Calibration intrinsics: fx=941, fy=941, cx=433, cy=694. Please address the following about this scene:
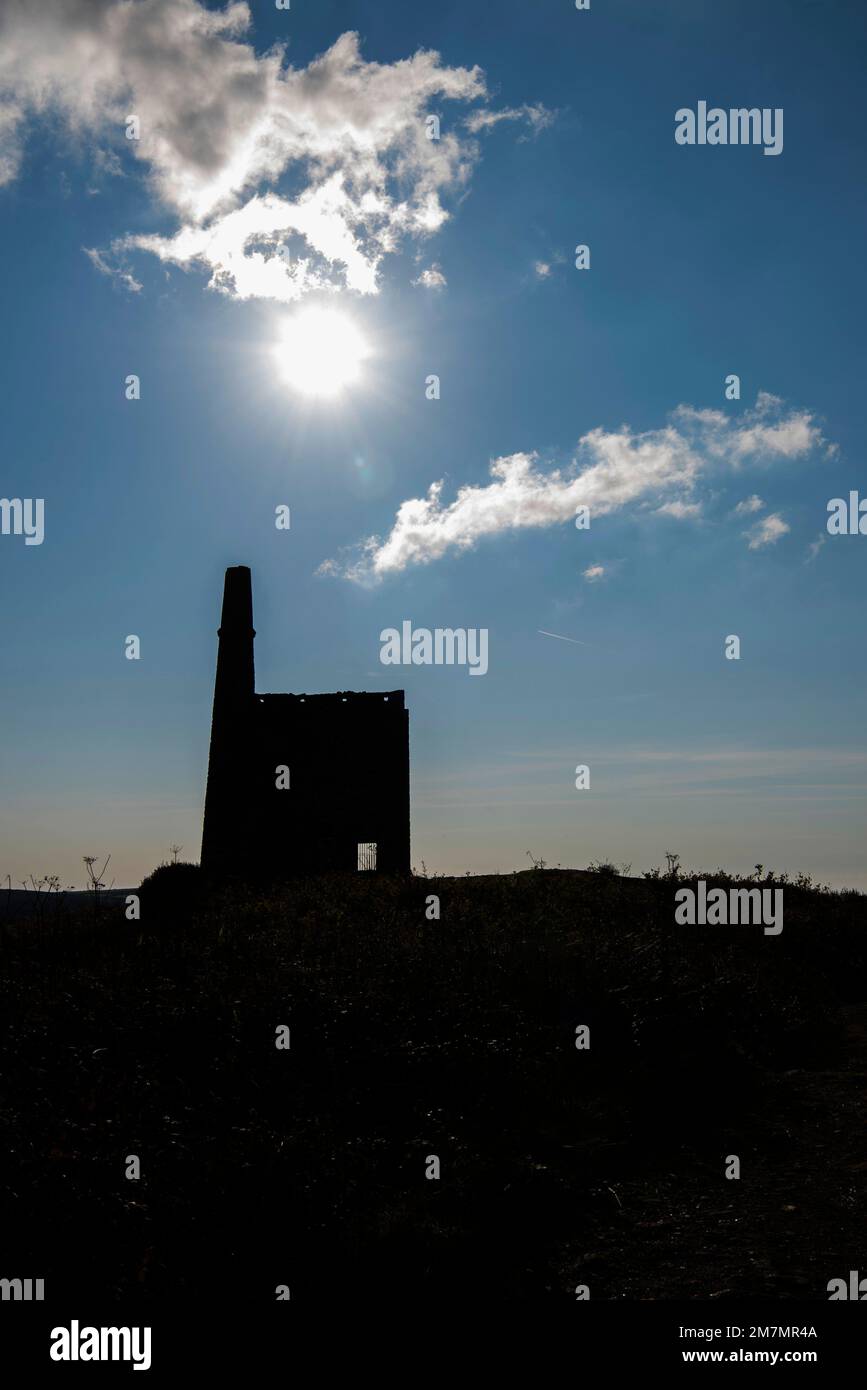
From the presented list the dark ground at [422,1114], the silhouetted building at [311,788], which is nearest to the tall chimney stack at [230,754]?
the silhouetted building at [311,788]

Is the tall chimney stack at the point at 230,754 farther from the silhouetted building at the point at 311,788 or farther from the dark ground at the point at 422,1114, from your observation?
the dark ground at the point at 422,1114

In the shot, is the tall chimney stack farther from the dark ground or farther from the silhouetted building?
the dark ground

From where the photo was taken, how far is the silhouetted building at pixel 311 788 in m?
25.0

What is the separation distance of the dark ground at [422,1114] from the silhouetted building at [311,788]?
12495mm

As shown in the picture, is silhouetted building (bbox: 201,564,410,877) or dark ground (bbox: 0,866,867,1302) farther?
silhouetted building (bbox: 201,564,410,877)

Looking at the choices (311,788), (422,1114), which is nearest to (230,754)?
(311,788)

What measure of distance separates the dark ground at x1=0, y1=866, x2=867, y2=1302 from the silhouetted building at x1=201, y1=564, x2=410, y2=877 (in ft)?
41.0

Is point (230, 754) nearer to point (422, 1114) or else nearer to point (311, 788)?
point (311, 788)

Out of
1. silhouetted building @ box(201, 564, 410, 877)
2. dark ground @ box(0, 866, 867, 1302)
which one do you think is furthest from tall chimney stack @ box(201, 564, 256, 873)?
dark ground @ box(0, 866, 867, 1302)

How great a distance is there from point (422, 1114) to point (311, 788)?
Answer: 18.5 m

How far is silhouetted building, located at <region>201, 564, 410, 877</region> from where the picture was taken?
82.0ft
